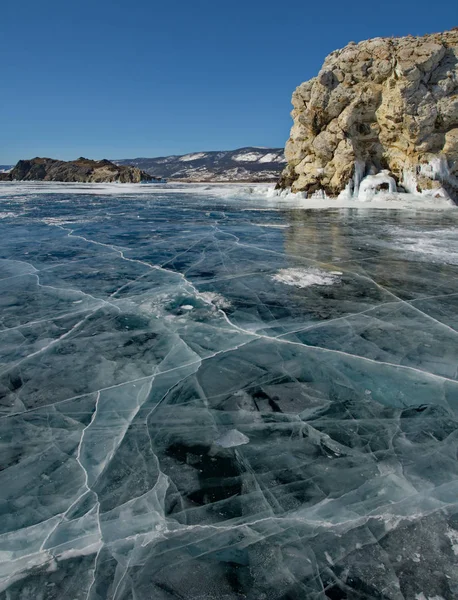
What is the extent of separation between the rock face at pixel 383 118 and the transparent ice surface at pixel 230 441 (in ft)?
52.4

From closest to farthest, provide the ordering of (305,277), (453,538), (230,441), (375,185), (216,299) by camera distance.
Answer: (453,538) < (230,441) < (216,299) < (305,277) < (375,185)

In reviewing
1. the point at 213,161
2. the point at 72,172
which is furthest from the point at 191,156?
the point at 72,172

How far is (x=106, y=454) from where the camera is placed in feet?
7.25

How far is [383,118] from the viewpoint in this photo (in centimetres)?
1959

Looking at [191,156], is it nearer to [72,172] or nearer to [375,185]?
[72,172]

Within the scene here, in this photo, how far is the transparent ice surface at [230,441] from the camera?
1.57 m

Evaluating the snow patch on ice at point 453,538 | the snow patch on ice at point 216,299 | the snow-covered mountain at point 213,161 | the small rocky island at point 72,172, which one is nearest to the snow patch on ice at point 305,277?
the snow patch on ice at point 216,299

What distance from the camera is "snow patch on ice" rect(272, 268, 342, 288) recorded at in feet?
17.7

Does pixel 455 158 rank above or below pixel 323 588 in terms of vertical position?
above

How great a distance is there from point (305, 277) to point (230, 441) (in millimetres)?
3711

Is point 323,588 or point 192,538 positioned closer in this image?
point 323,588

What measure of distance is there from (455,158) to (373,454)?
A: 784 inches

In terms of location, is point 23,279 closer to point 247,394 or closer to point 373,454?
point 247,394

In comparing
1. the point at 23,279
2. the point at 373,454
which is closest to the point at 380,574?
the point at 373,454
